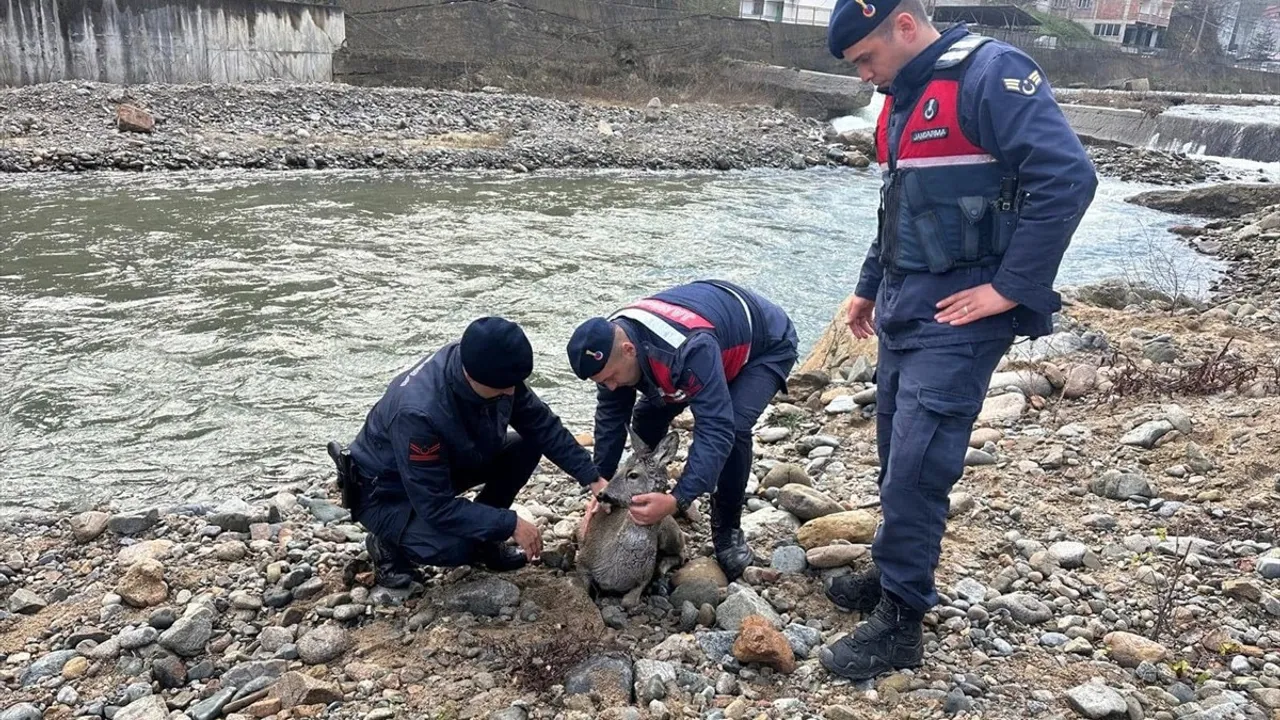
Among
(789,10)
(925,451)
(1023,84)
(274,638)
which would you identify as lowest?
(274,638)

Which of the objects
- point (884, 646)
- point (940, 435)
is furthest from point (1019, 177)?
point (884, 646)

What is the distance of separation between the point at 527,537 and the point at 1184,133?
101ft

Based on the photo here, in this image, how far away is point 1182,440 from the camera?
4.96 m

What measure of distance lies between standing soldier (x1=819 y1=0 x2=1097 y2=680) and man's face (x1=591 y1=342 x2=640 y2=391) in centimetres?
92

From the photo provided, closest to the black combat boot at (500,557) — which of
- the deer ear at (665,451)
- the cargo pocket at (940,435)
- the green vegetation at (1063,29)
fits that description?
the deer ear at (665,451)

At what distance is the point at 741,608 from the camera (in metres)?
3.56

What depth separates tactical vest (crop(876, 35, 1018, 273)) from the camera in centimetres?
287

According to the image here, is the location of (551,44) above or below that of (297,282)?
above

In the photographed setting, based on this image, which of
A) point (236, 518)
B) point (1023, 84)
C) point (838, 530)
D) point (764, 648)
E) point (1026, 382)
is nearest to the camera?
point (1023, 84)

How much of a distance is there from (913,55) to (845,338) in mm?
4969

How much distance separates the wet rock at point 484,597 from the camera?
3.70m

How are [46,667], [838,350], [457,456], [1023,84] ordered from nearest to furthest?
[1023,84] → [46,667] → [457,456] → [838,350]

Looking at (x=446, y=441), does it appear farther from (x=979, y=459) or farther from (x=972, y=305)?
(x=979, y=459)

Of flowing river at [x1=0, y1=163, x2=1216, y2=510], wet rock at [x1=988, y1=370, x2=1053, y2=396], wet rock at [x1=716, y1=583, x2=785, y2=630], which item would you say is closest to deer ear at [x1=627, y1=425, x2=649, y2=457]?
wet rock at [x1=716, y1=583, x2=785, y2=630]
